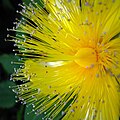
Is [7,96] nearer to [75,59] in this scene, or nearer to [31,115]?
[31,115]

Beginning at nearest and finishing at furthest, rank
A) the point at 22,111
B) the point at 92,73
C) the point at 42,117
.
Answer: the point at 92,73 → the point at 42,117 → the point at 22,111

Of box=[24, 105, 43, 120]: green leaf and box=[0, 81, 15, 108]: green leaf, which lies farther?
box=[0, 81, 15, 108]: green leaf

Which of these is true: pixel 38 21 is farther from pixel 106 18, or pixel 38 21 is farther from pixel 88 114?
pixel 88 114

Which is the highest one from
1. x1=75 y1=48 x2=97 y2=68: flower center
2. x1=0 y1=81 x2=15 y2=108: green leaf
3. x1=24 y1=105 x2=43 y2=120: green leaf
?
x1=75 y1=48 x2=97 y2=68: flower center

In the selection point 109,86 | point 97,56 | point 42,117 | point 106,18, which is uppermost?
point 106,18

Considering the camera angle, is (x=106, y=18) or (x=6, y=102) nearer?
(x=106, y=18)

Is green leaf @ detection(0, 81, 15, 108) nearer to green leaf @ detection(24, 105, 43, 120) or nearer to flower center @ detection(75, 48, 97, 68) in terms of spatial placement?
green leaf @ detection(24, 105, 43, 120)

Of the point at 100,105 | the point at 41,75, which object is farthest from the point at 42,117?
the point at 100,105

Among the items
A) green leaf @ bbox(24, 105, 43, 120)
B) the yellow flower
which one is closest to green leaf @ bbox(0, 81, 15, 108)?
green leaf @ bbox(24, 105, 43, 120)
